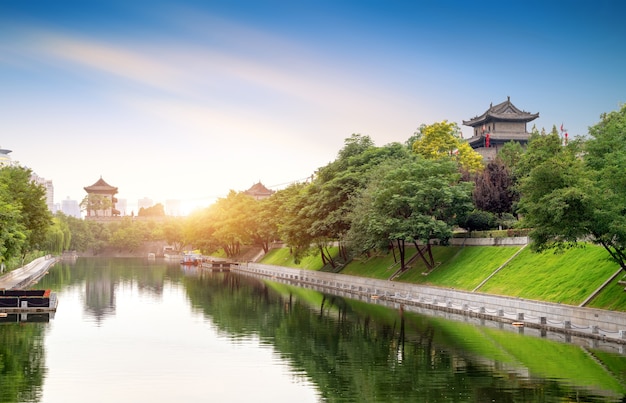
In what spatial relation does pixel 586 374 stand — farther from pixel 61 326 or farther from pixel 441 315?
pixel 61 326

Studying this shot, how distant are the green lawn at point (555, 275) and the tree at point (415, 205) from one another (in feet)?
28.2

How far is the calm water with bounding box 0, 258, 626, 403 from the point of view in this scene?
26859 millimetres

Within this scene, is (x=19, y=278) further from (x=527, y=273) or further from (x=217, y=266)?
(x=217, y=266)

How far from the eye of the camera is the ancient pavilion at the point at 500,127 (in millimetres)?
126375

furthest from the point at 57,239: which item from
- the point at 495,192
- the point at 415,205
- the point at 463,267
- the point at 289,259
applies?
the point at 463,267

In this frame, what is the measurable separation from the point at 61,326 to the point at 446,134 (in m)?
63.2

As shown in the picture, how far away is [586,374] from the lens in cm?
2984

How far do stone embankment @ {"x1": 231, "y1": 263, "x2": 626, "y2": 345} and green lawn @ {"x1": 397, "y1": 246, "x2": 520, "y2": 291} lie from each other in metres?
2.04

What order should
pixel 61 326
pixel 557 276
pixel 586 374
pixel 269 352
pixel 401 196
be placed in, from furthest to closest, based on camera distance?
pixel 401 196 < pixel 557 276 < pixel 61 326 < pixel 269 352 < pixel 586 374

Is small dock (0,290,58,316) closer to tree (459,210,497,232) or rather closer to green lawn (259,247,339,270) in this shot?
tree (459,210,497,232)

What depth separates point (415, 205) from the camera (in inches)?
2509

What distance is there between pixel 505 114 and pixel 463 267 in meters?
70.3

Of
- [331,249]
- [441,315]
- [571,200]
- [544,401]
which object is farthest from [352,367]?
[331,249]

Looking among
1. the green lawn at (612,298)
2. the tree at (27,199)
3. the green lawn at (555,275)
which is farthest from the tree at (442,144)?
the green lawn at (612,298)
